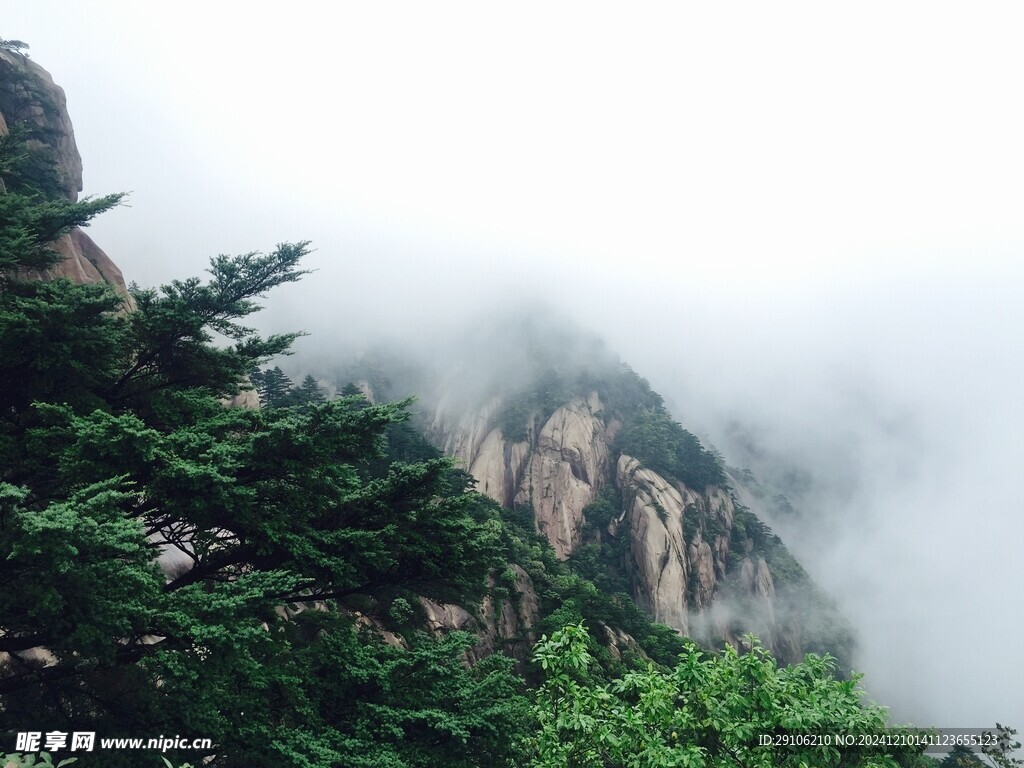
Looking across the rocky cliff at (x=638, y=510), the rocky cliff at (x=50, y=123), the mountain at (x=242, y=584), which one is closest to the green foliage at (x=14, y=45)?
the rocky cliff at (x=50, y=123)

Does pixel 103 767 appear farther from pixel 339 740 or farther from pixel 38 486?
pixel 38 486

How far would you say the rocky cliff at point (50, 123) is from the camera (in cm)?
2495

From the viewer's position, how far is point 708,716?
7270mm

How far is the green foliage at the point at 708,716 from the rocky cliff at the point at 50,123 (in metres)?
25.9

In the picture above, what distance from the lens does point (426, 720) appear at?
26.4 feet

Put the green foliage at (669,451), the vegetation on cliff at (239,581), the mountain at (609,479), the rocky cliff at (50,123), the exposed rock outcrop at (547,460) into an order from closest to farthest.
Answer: the vegetation on cliff at (239,581), the rocky cliff at (50,123), the mountain at (609,479), the exposed rock outcrop at (547,460), the green foliage at (669,451)

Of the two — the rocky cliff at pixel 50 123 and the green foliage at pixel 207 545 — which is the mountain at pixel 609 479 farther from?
the green foliage at pixel 207 545

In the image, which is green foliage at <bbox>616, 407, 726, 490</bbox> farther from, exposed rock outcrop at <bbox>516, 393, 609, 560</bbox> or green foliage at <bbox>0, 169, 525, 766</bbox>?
green foliage at <bbox>0, 169, 525, 766</bbox>

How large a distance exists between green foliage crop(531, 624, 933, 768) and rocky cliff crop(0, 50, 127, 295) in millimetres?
25867

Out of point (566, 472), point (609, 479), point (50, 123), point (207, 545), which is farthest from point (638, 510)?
point (50, 123)

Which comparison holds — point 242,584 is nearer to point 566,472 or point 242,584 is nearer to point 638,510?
point 638,510

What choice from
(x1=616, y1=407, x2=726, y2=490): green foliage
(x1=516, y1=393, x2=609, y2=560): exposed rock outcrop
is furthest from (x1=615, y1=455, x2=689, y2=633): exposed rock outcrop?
(x1=516, y1=393, x2=609, y2=560): exposed rock outcrop

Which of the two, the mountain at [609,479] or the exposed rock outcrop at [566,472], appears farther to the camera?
the exposed rock outcrop at [566,472]

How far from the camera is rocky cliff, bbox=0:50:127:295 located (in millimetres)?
24953
